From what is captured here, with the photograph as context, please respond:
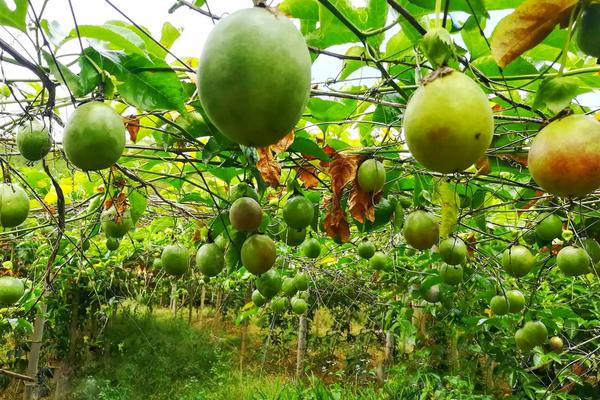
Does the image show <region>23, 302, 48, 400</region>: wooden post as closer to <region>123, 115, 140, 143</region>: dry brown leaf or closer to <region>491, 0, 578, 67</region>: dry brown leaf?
<region>123, 115, 140, 143</region>: dry brown leaf

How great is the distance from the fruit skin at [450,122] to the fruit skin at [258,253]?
1.14m

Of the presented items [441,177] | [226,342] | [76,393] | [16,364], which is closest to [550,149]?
[441,177]

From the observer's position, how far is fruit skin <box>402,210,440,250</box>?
75.3 inches

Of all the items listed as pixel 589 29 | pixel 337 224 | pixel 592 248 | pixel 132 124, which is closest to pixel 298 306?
pixel 337 224

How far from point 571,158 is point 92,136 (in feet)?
2.88

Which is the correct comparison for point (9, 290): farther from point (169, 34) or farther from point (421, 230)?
point (421, 230)

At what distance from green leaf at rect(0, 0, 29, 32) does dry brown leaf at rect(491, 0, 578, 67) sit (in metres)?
1.01

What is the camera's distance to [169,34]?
5.57 feet

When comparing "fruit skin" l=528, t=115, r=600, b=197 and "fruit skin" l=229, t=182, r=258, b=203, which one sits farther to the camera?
"fruit skin" l=229, t=182, r=258, b=203

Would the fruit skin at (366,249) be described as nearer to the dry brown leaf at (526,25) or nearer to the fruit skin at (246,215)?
the fruit skin at (246,215)

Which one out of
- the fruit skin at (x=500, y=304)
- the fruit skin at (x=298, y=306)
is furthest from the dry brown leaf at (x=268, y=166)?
the fruit skin at (x=298, y=306)

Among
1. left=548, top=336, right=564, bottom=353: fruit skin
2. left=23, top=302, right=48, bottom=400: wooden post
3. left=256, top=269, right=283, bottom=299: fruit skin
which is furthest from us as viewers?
left=23, top=302, right=48, bottom=400: wooden post

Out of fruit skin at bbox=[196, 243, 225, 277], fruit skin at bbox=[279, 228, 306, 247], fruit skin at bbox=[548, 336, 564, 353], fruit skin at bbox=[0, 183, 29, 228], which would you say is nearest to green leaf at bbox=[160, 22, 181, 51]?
fruit skin at bbox=[0, 183, 29, 228]

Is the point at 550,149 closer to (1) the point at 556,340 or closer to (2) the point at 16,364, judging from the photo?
(1) the point at 556,340
